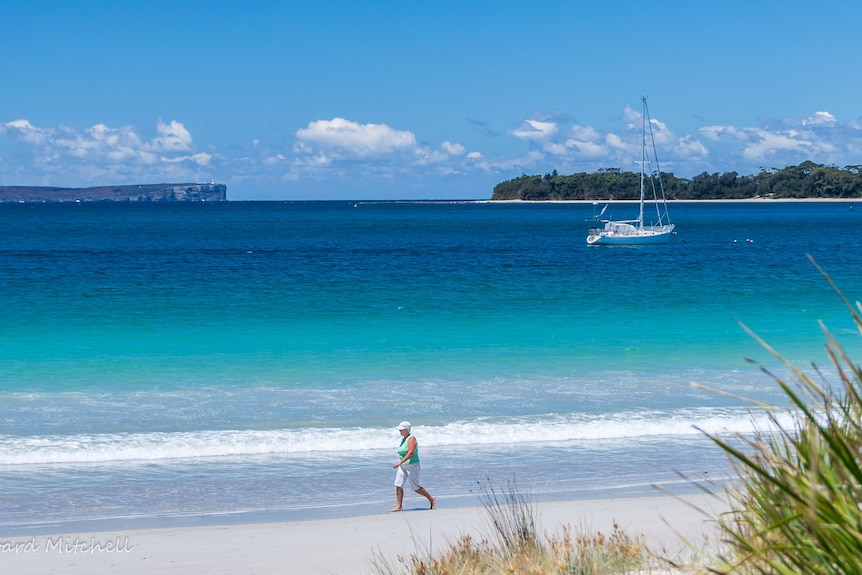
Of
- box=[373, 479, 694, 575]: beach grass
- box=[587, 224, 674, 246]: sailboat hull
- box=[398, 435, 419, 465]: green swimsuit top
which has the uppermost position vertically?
box=[587, 224, 674, 246]: sailboat hull

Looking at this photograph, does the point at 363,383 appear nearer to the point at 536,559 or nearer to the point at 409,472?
the point at 409,472

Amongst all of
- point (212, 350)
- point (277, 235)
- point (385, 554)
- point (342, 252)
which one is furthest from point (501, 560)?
point (277, 235)

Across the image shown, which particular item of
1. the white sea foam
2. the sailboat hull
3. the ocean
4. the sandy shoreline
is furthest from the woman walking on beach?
the sailboat hull

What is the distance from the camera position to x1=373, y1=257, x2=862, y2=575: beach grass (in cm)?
294

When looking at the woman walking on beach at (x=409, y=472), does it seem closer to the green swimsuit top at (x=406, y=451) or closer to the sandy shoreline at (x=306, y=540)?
the green swimsuit top at (x=406, y=451)

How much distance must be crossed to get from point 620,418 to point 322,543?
7.23 meters

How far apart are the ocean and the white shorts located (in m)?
0.37

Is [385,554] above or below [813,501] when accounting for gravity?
below

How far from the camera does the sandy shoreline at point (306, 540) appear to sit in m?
8.59

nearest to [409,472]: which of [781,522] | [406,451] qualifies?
[406,451]

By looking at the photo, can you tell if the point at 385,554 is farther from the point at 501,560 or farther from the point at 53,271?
the point at 53,271

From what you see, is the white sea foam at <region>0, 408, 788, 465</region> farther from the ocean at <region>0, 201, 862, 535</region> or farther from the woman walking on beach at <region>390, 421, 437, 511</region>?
the woman walking on beach at <region>390, 421, 437, 511</region>

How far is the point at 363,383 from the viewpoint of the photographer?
1847cm

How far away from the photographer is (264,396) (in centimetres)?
1716
